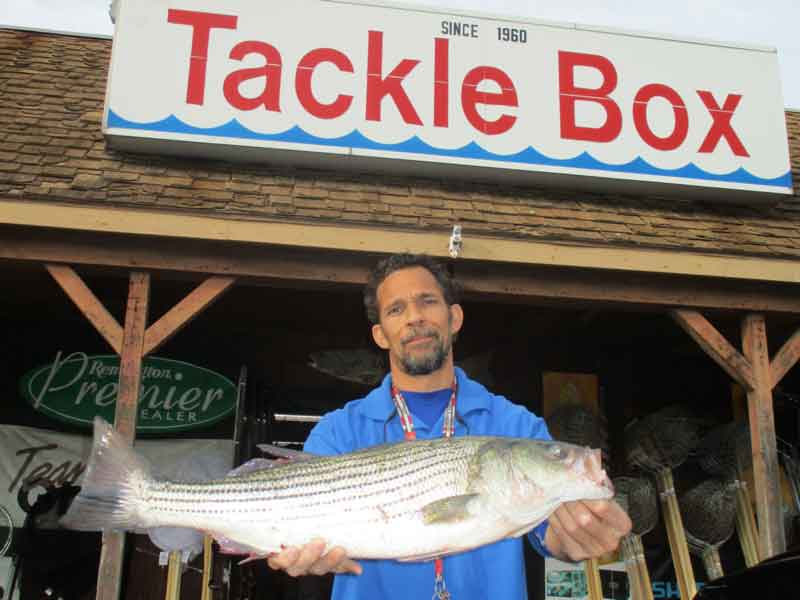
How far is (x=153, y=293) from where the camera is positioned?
641 cm

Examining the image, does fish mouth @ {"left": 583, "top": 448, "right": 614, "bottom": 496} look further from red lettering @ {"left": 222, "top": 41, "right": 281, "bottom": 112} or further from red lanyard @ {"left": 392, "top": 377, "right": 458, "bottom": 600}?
red lettering @ {"left": 222, "top": 41, "right": 281, "bottom": 112}

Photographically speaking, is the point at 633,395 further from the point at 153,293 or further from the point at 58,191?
the point at 58,191

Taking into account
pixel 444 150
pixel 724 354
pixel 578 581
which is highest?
pixel 444 150

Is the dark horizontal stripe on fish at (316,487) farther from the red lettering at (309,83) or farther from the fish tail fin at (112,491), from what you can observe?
the red lettering at (309,83)

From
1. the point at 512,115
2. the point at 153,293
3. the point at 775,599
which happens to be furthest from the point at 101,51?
the point at 775,599

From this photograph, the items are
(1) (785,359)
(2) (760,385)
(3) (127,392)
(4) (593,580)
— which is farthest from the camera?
(4) (593,580)

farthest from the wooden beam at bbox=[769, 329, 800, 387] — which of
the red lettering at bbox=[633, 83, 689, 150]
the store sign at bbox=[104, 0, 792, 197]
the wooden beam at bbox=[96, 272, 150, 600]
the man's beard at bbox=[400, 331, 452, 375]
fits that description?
the wooden beam at bbox=[96, 272, 150, 600]

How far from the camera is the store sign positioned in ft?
17.7

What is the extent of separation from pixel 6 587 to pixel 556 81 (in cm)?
670

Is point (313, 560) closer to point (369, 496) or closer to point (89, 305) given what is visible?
point (369, 496)

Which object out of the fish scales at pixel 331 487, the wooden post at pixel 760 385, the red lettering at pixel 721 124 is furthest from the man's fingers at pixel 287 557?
the red lettering at pixel 721 124

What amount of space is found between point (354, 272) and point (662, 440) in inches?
159

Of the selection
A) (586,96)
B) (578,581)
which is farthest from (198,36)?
(578,581)

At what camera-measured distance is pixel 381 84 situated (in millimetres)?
5637
